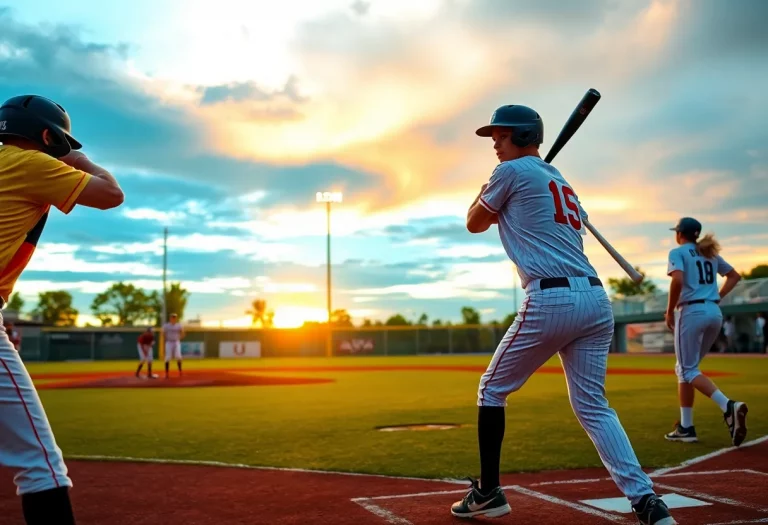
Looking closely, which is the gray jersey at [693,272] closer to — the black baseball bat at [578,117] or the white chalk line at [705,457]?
the white chalk line at [705,457]

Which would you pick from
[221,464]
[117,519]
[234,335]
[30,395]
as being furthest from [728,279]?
[234,335]

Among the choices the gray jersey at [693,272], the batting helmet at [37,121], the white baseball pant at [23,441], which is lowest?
the white baseball pant at [23,441]

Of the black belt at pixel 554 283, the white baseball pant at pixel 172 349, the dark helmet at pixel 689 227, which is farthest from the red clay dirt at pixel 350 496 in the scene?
the white baseball pant at pixel 172 349

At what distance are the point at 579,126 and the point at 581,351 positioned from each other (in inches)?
58.7

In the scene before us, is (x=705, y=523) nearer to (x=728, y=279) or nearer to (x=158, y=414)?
(x=728, y=279)

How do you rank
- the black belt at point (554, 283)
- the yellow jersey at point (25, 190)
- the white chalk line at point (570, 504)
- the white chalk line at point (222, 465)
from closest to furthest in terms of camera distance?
the yellow jersey at point (25, 190) < the black belt at point (554, 283) < the white chalk line at point (570, 504) < the white chalk line at point (222, 465)

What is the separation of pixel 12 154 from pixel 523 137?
2823 millimetres

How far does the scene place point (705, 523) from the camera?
14.2ft

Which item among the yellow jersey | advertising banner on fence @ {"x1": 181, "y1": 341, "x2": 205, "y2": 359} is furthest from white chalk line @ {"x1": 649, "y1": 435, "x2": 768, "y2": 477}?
advertising banner on fence @ {"x1": 181, "y1": 341, "x2": 205, "y2": 359}

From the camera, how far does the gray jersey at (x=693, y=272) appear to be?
25.1 feet

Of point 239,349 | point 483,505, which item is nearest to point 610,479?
point 483,505

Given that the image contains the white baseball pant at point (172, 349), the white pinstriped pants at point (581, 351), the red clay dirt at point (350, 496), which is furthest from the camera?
the white baseball pant at point (172, 349)

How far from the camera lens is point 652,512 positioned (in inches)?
153

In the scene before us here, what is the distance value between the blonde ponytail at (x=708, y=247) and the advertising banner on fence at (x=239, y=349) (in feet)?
161
